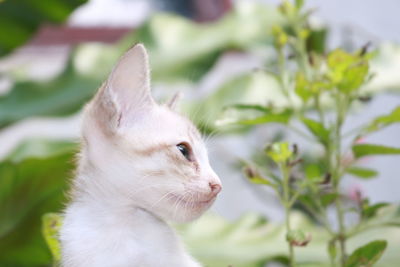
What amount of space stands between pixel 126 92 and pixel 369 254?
0.66 ft

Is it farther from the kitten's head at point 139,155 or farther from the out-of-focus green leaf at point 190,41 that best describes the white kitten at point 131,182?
the out-of-focus green leaf at point 190,41

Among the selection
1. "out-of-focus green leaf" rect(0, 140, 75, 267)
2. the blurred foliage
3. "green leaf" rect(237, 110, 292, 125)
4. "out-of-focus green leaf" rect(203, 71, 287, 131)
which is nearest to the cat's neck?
"green leaf" rect(237, 110, 292, 125)

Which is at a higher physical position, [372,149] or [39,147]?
[39,147]

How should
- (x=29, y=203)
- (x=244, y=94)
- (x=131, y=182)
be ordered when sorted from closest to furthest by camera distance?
(x=131, y=182) → (x=29, y=203) → (x=244, y=94)

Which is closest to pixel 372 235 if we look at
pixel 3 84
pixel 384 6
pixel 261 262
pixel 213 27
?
pixel 261 262

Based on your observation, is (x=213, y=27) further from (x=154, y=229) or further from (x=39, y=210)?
(x=154, y=229)

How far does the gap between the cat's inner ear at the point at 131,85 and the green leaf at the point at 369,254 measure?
0.59ft

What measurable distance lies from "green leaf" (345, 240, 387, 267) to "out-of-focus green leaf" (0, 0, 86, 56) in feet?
2.01

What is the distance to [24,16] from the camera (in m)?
0.98

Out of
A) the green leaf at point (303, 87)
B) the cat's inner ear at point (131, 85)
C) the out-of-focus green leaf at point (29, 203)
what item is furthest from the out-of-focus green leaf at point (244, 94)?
the cat's inner ear at point (131, 85)

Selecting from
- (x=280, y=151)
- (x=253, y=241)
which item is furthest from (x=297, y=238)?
(x=253, y=241)

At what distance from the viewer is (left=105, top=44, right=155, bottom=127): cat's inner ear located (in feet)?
1.23

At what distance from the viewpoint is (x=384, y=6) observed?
1748mm

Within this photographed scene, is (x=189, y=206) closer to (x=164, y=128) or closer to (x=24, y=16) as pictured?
(x=164, y=128)
